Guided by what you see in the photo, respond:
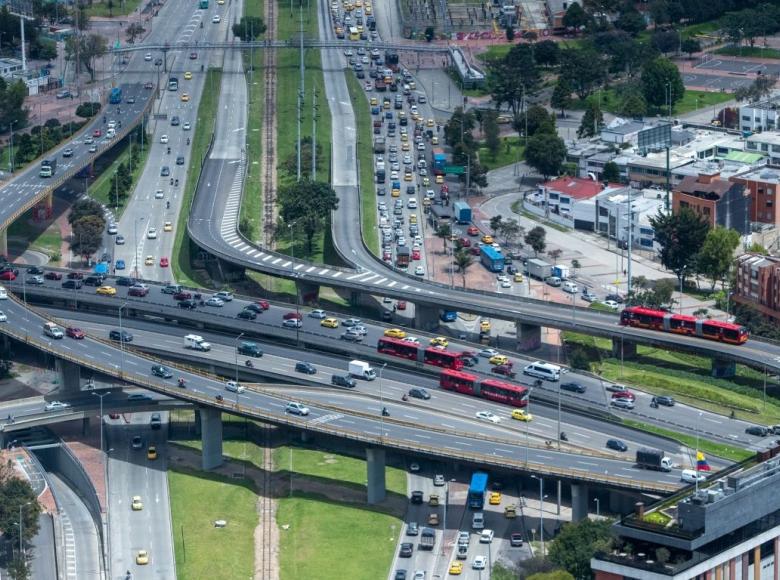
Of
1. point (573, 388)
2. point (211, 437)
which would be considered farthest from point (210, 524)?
point (573, 388)

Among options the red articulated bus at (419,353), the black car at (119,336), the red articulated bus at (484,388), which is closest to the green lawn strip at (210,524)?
the red articulated bus at (484,388)

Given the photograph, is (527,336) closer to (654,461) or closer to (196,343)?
(196,343)

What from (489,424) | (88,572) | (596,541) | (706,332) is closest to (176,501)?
(88,572)

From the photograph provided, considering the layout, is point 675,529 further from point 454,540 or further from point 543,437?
point 543,437

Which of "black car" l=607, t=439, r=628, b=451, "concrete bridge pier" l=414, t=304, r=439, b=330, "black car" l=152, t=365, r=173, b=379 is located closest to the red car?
"black car" l=152, t=365, r=173, b=379

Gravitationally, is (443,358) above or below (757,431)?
above

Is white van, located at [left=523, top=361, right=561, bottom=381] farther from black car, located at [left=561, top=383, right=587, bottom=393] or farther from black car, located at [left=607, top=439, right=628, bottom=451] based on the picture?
black car, located at [left=607, top=439, right=628, bottom=451]

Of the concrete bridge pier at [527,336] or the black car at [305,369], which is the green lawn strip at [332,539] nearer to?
the black car at [305,369]
